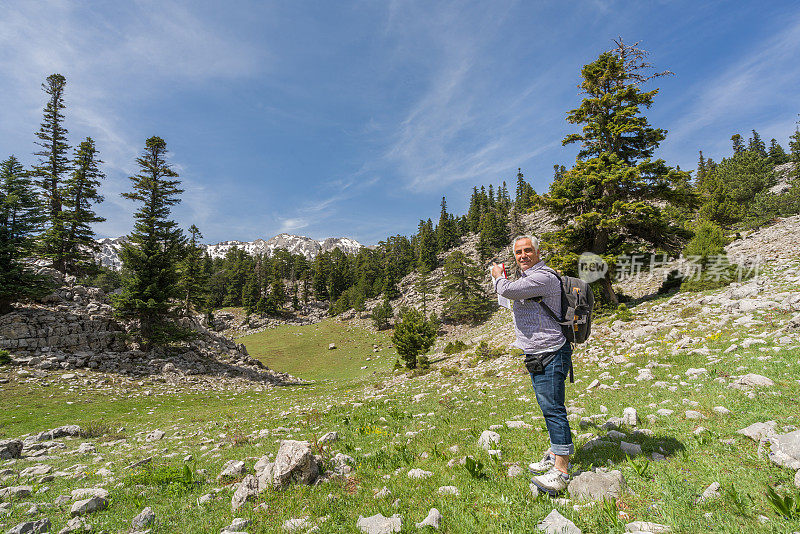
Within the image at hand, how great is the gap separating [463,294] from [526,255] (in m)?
64.4

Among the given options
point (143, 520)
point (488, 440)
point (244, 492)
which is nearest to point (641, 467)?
point (488, 440)

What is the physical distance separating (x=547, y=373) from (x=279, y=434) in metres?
8.60

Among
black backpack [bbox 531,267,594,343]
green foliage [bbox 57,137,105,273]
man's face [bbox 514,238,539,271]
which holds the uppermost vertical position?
green foliage [bbox 57,137,105,273]

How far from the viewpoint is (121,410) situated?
657 inches

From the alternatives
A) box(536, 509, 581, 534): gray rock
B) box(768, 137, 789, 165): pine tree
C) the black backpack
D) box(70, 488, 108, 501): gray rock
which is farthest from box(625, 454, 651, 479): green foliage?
box(768, 137, 789, 165): pine tree

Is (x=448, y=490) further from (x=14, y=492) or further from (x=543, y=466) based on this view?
(x=14, y=492)

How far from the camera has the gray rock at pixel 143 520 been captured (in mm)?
4316

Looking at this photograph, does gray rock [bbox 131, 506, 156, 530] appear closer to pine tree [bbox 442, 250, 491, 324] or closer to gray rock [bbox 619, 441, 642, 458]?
gray rock [bbox 619, 441, 642, 458]

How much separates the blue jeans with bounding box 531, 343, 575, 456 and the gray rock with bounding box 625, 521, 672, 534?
1.03 metres

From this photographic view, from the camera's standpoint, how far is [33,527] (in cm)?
426

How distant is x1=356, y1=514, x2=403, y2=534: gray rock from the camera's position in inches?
139

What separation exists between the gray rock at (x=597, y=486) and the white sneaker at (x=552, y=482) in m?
0.10

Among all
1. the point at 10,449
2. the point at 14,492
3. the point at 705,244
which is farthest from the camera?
the point at 705,244

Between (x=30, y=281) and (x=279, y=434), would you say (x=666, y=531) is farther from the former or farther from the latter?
(x=30, y=281)
